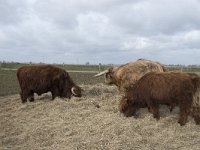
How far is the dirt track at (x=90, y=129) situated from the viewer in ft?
31.3

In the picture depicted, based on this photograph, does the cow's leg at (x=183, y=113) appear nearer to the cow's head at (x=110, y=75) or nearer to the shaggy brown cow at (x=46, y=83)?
the cow's head at (x=110, y=75)

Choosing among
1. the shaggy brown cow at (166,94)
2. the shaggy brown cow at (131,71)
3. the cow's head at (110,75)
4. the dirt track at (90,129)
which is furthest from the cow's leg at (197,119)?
the cow's head at (110,75)

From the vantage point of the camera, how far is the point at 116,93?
15.4 m

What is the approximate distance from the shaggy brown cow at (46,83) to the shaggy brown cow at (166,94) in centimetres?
384

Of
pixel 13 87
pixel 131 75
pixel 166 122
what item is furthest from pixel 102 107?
pixel 13 87

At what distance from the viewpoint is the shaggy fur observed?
504 inches

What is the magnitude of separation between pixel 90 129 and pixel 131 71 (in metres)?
3.08

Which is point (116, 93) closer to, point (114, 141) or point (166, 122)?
point (166, 122)

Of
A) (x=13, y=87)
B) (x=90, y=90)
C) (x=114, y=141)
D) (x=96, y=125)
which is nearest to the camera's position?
(x=114, y=141)

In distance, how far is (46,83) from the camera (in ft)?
49.6

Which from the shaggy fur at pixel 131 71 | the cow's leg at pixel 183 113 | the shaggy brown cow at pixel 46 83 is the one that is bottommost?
the cow's leg at pixel 183 113

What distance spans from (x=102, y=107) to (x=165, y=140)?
335 cm

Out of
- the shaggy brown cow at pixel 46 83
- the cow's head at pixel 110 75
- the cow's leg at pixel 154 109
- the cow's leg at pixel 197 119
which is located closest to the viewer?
the cow's leg at pixel 197 119

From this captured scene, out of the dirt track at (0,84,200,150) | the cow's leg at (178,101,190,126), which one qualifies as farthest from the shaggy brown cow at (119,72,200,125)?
the dirt track at (0,84,200,150)
